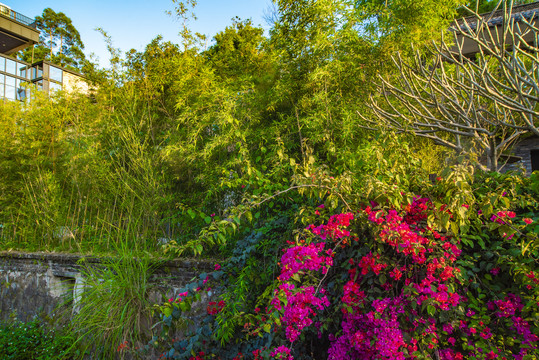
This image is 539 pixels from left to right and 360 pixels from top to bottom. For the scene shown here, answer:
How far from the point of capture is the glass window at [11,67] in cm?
1574

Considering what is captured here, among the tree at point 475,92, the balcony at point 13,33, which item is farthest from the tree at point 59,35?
the tree at point 475,92

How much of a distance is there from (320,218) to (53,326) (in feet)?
10.9

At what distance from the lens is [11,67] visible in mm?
15891

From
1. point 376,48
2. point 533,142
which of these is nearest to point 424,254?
point 376,48

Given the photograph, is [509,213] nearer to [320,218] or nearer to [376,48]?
[320,218]

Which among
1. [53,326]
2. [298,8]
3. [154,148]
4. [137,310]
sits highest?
[298,8]

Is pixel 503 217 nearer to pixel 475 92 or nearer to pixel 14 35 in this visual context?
pixel 475 92

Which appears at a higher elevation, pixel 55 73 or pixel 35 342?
pixel 55 73

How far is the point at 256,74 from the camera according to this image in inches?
143

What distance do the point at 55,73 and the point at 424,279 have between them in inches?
733

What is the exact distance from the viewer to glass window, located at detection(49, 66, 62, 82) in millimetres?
15844

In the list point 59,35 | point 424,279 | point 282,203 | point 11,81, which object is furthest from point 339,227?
point 59,35

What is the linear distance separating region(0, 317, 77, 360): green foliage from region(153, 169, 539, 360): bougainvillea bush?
243 centimetres

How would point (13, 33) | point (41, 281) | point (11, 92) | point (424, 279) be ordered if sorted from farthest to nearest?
point (11, 92) < point (13, 33) < point (41, 281) < point (424, 279)
